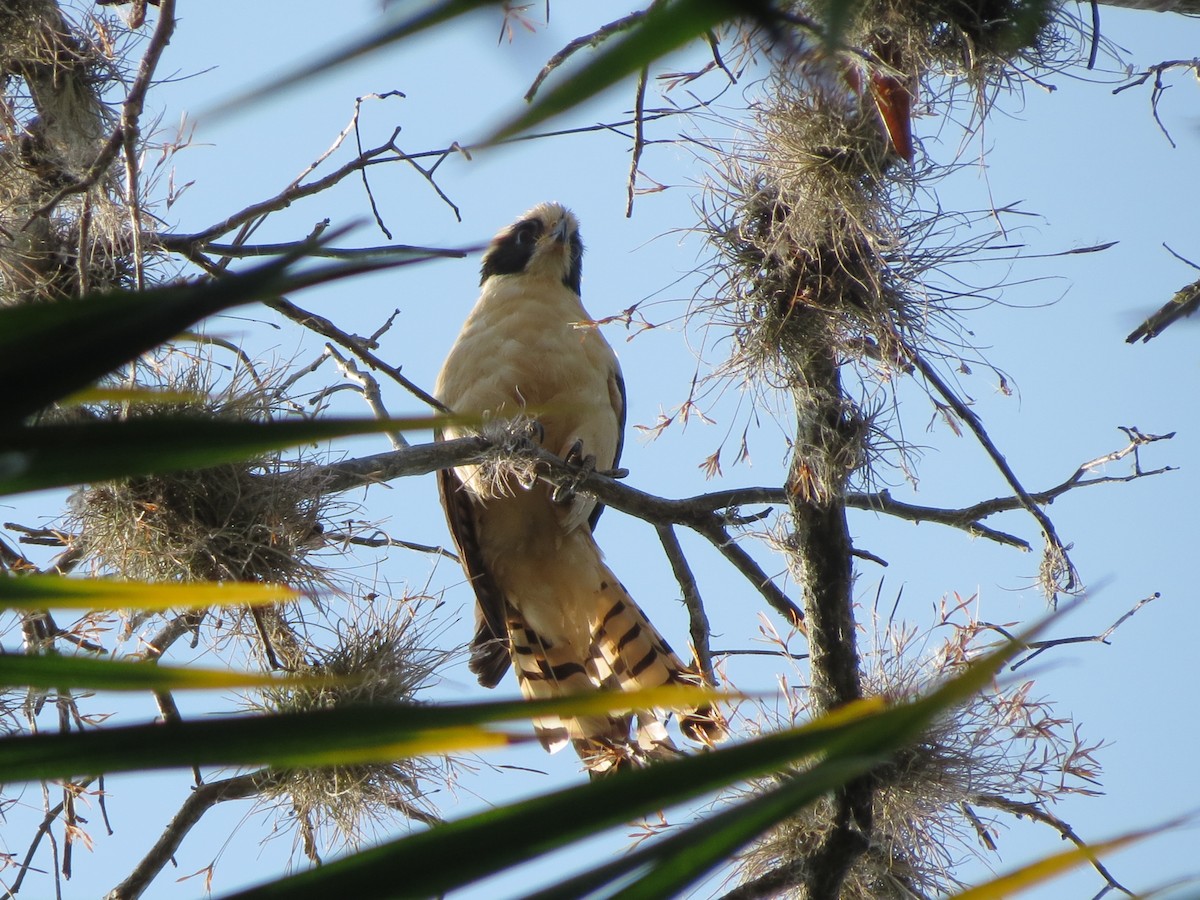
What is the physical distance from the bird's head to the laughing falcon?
317mm

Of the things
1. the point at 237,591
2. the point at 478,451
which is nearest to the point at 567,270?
the point at 478,451

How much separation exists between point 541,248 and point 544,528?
156cm

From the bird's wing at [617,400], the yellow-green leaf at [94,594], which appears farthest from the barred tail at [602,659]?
the yellow-green leaf at [94,594]

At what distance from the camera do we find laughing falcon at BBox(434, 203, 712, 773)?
5152mm

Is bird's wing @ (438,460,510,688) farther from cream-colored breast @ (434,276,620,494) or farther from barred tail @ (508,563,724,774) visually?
cream-colored breast @ (434,276,620,494)

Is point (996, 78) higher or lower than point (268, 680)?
higher

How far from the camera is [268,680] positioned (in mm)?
782

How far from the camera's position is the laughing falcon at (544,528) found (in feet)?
16.9

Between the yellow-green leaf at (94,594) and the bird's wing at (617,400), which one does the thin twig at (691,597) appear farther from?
the yellow-green leaf at (94,594)

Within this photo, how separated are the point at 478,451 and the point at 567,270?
9.29 feet

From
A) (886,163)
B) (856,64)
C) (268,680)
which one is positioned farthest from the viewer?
(886,163)

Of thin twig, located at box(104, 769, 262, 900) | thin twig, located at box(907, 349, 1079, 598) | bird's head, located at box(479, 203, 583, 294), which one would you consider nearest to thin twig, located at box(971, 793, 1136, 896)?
thin twig, located at box(907, 349, 1079, 598)

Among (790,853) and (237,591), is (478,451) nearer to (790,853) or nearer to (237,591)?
(790,853)

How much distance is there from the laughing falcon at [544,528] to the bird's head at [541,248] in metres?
0.32
